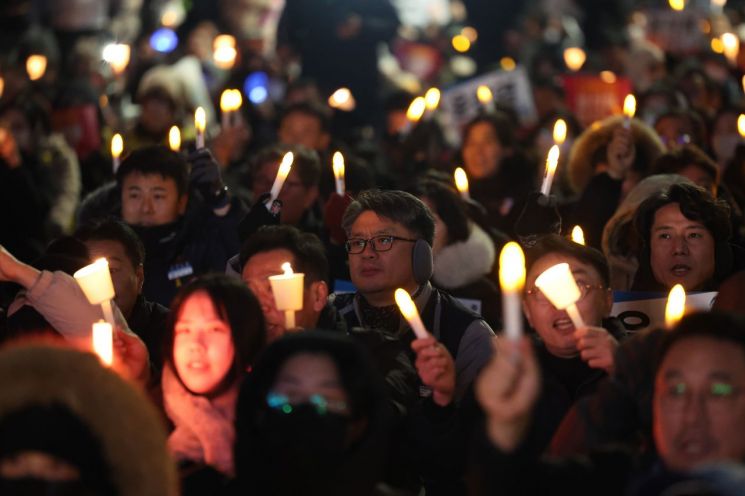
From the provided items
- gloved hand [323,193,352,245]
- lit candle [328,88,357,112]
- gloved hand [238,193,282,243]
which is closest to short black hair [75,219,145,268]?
gloved hand [238,193,282,243]

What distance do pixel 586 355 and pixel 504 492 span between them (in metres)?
1.04

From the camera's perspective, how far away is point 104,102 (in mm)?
10781

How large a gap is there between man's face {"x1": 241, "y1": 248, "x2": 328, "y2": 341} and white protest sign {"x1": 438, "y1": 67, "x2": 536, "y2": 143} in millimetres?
5215

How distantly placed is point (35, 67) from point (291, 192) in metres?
4.46

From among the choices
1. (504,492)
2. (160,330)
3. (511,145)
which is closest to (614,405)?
(504,492)

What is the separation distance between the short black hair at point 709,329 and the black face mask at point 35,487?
4.72 ft

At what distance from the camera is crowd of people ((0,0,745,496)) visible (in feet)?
10.4

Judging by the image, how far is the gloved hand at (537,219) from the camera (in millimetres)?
5727

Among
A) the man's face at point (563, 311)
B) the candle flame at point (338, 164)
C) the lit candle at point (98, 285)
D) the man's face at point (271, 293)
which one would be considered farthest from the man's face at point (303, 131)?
the lit candle at point (98, 285)

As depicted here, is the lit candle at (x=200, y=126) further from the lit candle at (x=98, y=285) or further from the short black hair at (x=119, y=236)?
the lit candle at (x=98, y=285)

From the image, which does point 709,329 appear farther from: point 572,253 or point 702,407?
point 572,253

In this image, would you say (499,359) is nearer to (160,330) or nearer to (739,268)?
(160,330)

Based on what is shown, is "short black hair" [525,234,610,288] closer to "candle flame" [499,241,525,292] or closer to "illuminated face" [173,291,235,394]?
"illuminated face" [173,291,235,394]

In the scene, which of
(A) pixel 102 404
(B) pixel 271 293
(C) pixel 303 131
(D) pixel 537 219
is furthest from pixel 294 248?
(C) pixel 303 131
